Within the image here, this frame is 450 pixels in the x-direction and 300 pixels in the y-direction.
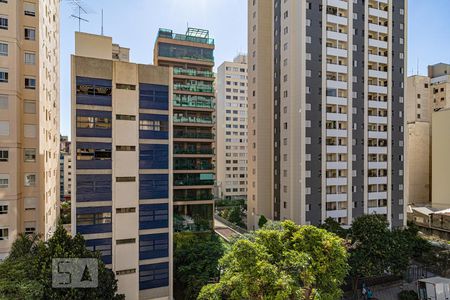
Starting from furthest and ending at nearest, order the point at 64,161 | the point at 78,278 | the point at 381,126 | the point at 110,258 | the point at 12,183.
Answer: the point at 64,161, the point at 381,126, the point at 12,183, the point at 110,258, the point at 78,278

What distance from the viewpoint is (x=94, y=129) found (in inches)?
909

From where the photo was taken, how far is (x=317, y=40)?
123 ft

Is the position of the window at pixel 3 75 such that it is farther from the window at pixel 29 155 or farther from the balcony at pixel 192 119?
the balcony at pixel 192 119

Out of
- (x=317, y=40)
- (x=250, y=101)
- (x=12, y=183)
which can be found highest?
(x=317, y=40)

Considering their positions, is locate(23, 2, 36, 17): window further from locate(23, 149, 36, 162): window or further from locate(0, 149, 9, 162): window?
locate(0, 149, 9, 162): window

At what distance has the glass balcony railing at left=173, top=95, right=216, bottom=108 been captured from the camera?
121ft

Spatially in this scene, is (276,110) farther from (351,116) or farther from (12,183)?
(12,183)

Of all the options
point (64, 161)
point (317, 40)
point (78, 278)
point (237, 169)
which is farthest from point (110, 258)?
point (64, 161)

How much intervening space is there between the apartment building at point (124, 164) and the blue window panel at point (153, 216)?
85 millimetres

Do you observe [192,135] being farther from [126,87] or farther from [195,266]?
[195,266]

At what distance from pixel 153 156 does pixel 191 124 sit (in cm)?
1278

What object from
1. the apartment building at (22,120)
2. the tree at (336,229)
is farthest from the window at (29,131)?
the tree at (336,229)

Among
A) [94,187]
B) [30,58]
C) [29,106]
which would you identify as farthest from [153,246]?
[30,58]

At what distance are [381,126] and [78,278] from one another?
41557 mm
